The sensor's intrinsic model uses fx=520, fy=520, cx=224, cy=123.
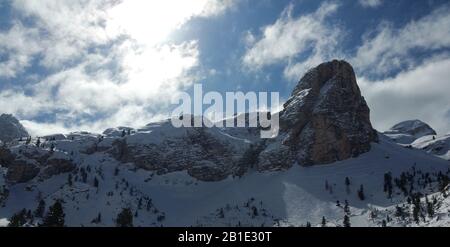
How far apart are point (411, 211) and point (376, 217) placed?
44.4ft

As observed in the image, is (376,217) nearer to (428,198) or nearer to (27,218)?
(428,198)

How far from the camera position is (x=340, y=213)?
19200 cm

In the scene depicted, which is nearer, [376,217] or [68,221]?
[376,217]

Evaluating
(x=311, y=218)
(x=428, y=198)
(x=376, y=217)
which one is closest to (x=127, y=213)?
(x=311, y=218)

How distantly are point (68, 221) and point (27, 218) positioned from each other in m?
14.2

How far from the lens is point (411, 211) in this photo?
163 meters
